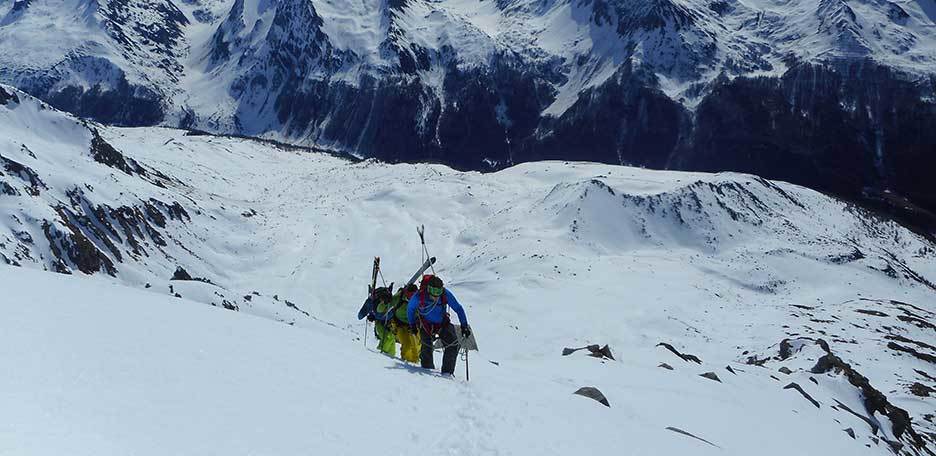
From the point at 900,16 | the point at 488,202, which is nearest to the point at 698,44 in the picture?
the point at 900,16

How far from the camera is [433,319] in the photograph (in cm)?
1521

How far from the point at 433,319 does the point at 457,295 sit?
35.2 meters

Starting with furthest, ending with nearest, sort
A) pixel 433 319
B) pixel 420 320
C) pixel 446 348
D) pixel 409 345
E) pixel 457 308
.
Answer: pixel 409 345 < pixel 420 320 < pixel 433 319 < pixel 446 348 < pixel 457 308

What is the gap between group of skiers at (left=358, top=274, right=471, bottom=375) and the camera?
15.0 metres

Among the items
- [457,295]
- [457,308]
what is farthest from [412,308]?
[457,295]

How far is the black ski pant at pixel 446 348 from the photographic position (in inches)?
587

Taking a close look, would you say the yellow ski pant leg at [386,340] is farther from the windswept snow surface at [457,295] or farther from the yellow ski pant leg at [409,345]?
the windswept snow surface at [457,295]

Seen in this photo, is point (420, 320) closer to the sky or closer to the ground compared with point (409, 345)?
closer to the sky

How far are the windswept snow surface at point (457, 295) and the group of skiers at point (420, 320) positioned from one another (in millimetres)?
848

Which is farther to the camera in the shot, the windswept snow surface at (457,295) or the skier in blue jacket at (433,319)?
the skier in blue jacket at (433,319)

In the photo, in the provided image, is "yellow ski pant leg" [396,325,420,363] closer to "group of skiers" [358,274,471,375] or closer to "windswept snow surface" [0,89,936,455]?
"group of skiers" [358,274,471,375]

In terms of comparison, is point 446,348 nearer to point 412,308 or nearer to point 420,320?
point 420,320

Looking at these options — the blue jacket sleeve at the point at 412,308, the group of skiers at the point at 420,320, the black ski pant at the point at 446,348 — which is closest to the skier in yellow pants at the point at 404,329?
the group of skiers at the point at 420,320

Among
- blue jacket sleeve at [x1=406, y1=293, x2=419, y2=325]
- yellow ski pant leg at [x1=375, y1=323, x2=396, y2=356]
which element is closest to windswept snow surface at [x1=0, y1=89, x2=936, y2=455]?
yellow ski pant leg at [x1=375, y1=323, x2=396, y2=356]
